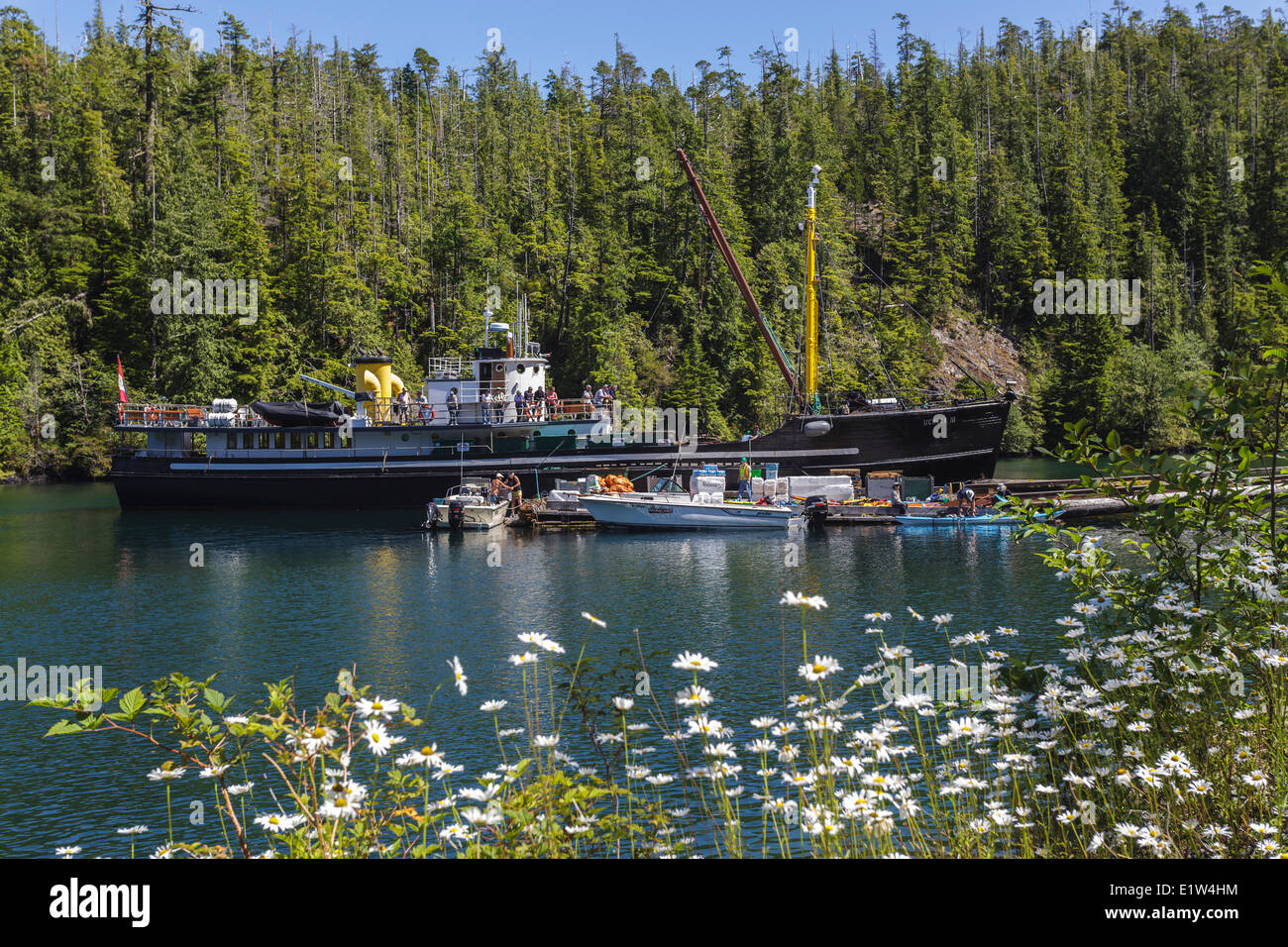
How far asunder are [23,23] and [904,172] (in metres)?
89.4

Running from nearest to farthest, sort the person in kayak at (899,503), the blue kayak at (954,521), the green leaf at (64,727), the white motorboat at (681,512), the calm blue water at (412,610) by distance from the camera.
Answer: the green leaf at (64,727) < the calm blue water at (412,610) < the blue kayak at (954,521) < the person in kayak at (899,503) < the white motorboat at (681,512)

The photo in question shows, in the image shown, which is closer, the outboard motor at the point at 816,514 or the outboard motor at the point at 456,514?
the outboard motor at the point at 816,514

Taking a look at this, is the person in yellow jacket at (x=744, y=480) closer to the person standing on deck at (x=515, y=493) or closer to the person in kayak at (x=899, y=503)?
the person in kayak at (x=899, y=503)

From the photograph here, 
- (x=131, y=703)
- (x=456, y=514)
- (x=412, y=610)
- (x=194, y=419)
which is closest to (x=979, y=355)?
(x=456, y=514)

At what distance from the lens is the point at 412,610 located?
83.0 ft

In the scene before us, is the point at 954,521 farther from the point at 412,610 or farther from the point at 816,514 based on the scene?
the point at 412,610

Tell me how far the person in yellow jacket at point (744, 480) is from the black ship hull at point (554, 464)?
5.22 feet

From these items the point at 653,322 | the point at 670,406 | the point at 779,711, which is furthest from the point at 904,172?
the point at 779,711

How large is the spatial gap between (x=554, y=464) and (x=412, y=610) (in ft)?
77.2

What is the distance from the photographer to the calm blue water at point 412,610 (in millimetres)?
14406

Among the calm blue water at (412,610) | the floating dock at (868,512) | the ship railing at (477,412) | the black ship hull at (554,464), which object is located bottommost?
the calm blue water at (412,610)

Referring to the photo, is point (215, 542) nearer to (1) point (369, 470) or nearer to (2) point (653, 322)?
(1) point (369, 470)

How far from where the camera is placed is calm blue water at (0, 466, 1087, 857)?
14.4m

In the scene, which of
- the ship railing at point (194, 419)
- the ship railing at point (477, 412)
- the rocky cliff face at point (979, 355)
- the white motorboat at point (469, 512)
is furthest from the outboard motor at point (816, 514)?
the rocky cliff face at point (979, 355)
